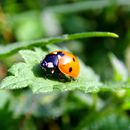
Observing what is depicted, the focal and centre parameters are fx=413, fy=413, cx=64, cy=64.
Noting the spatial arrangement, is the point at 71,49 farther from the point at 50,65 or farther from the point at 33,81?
the point at 33,81

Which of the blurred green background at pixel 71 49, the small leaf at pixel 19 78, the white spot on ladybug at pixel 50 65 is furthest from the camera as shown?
the blurred green background at pixel 71 49

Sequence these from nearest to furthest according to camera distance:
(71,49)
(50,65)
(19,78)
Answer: (19,78) < (50,65) < (71,49)

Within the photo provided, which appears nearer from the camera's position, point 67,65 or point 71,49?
point 67,65

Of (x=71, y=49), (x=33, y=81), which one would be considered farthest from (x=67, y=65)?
(x=71, y=49)

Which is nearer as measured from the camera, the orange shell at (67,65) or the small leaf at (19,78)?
the small leaf at (19,78)

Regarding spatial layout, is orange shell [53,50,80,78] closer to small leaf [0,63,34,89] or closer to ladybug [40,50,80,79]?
ladybug [40,50,80,79]

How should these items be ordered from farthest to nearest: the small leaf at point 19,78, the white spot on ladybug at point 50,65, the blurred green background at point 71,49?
the blurred green background at point 71,49 < the white spot on ladybug at point 50,65 < the small leaf at point 19,78

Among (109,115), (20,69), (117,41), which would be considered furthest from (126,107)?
(117,41)

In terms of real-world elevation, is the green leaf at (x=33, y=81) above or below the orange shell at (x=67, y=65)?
below

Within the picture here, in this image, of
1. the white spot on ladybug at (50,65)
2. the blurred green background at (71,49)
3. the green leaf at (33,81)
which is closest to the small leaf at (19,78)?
the green leaf at (33,81)

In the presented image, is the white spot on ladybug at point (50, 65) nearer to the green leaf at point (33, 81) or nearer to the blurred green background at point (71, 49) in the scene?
the green leaf at point (33, 81)
